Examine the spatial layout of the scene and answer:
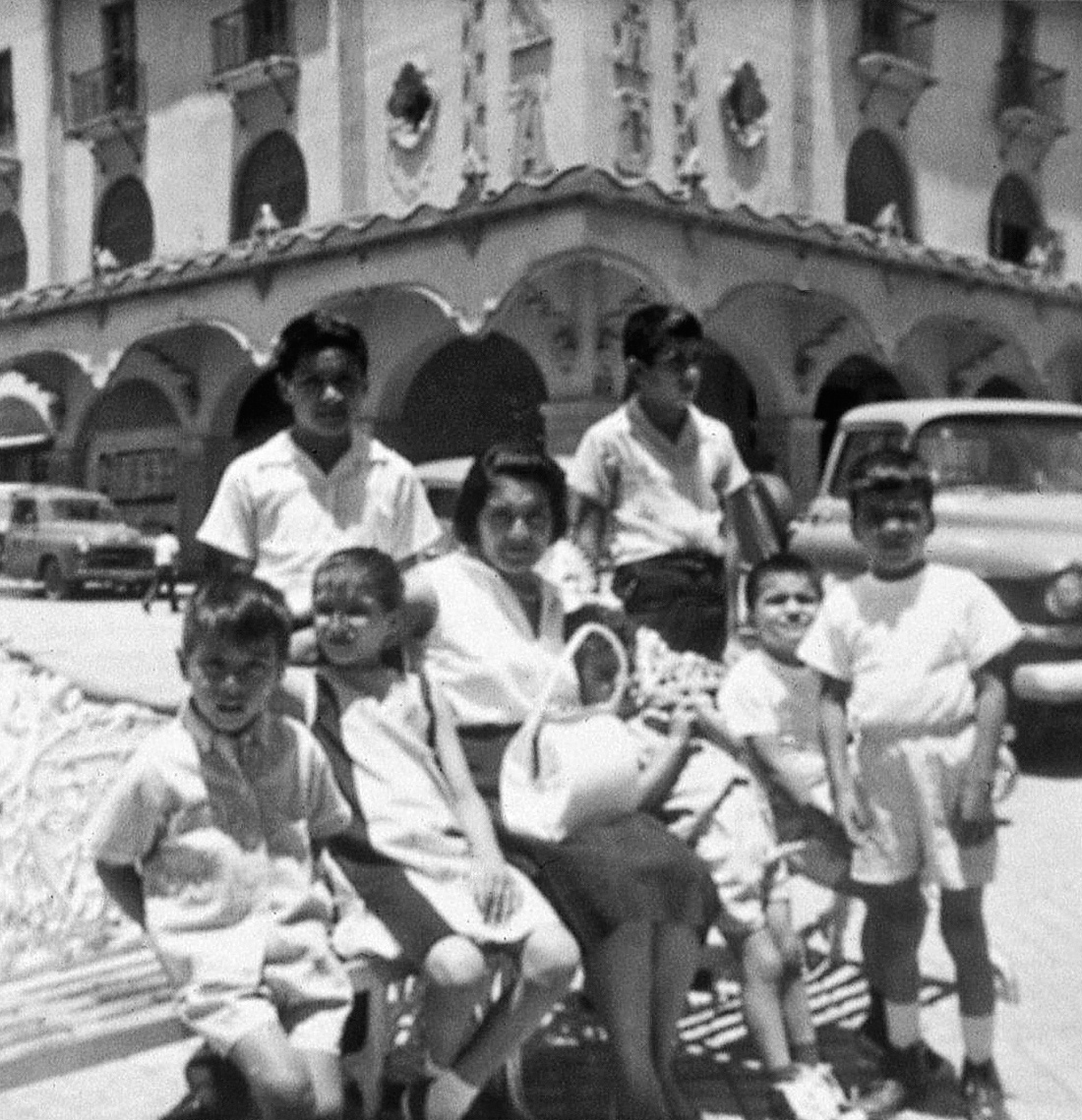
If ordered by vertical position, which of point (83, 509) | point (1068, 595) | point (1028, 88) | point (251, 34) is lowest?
point (1068, 595)

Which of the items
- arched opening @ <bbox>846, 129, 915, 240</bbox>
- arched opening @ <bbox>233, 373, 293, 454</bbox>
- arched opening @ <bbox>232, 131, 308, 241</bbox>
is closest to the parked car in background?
arched opening @ <bbox>233, 373, 293, 454</bbox>

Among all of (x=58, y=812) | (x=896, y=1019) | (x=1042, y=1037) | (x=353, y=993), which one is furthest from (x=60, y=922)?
(x=1042, y=1037)

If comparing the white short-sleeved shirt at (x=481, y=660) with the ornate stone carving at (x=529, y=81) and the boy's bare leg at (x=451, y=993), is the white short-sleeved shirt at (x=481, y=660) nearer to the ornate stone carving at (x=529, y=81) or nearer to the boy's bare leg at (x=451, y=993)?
the boy's bare leg at (x=451, y=993)

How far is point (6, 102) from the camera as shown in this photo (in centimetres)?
2664

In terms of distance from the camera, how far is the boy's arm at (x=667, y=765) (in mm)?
3198

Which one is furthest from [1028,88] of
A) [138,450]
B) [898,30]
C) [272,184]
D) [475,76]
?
[138,450]

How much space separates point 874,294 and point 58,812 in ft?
45.7

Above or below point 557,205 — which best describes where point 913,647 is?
below

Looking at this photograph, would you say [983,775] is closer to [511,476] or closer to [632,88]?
[511,476]

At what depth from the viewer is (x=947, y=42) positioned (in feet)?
72.6

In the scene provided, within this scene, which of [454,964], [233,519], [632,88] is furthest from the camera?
[632,88]

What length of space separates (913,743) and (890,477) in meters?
0.61

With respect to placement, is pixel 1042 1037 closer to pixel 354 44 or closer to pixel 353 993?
pixel 353 993

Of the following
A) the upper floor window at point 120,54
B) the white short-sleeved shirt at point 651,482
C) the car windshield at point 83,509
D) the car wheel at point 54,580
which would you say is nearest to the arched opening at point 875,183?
the car windshield at point 83,509
